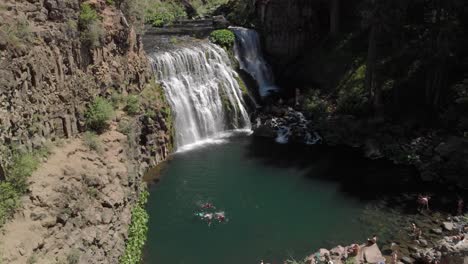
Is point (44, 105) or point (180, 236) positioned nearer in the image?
point (44, 105)

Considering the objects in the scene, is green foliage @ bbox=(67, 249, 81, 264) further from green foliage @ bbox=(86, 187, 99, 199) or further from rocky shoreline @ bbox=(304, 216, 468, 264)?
rocky shoreline @ bbox=(304, 216, 468, 264)

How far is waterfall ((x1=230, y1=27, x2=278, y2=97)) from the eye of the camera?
42.4m

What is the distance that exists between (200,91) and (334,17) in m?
15.0

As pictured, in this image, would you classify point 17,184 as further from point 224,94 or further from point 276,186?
point 224,94

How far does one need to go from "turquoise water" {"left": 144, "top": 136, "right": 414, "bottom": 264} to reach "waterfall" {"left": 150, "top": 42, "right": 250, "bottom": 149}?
101 inches

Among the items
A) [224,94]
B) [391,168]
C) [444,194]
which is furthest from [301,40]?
[444,194]

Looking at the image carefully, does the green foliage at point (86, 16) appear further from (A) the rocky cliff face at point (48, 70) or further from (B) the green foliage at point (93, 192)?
(B) the green foliage at point (93, 192)

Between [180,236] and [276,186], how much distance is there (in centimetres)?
766

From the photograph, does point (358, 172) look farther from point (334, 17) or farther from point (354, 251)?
point (334, 17)

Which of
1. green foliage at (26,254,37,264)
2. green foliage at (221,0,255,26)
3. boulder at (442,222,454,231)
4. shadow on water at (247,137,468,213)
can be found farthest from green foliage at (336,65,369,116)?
green foliage at (26,254,37,264)

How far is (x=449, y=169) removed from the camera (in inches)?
1101

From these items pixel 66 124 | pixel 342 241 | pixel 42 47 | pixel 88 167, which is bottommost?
pixel 342 241

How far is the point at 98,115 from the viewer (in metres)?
22.6

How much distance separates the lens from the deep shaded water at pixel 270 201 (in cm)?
2230
